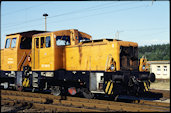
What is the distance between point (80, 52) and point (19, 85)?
4.89 meters

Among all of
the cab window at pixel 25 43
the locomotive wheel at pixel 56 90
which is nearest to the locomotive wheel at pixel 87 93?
the locomotive wheel at pixel 56 90

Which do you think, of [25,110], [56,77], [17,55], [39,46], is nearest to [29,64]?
[17,55]

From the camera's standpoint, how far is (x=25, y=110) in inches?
344

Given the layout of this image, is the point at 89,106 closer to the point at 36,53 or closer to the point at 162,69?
the point at 36,53

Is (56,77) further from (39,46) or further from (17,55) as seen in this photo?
(17,55)

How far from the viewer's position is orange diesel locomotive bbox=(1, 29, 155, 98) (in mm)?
10172

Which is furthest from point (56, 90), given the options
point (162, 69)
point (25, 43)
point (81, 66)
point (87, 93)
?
point (162, 69)

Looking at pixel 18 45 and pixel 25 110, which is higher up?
pixel 18 45

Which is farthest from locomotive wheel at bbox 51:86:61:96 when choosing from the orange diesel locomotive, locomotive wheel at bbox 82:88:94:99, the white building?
the white building

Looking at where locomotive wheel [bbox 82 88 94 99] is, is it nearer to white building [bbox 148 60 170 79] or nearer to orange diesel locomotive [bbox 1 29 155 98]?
orange diesel locomotive [bbox 1 29 155 98]

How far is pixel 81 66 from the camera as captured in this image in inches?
440

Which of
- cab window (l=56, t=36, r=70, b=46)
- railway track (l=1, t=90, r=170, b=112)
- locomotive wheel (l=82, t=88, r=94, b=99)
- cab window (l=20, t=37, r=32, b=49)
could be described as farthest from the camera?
cab window (l=20, t=37, r=32, b=49)

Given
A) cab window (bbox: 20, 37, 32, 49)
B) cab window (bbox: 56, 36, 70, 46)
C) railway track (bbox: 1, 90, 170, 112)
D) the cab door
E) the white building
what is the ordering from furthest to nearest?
1. the white building
2. cab window (bbox: 20, 37, 32, 49)
3. the cab door
4. cab window (bbox: 56, 36, 70, 46)
5. railway track (bbox: 1, 90, 170, 112)

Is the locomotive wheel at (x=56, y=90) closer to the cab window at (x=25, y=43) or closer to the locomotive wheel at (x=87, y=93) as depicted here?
the locomotive wheel at (x=87, y=93)
